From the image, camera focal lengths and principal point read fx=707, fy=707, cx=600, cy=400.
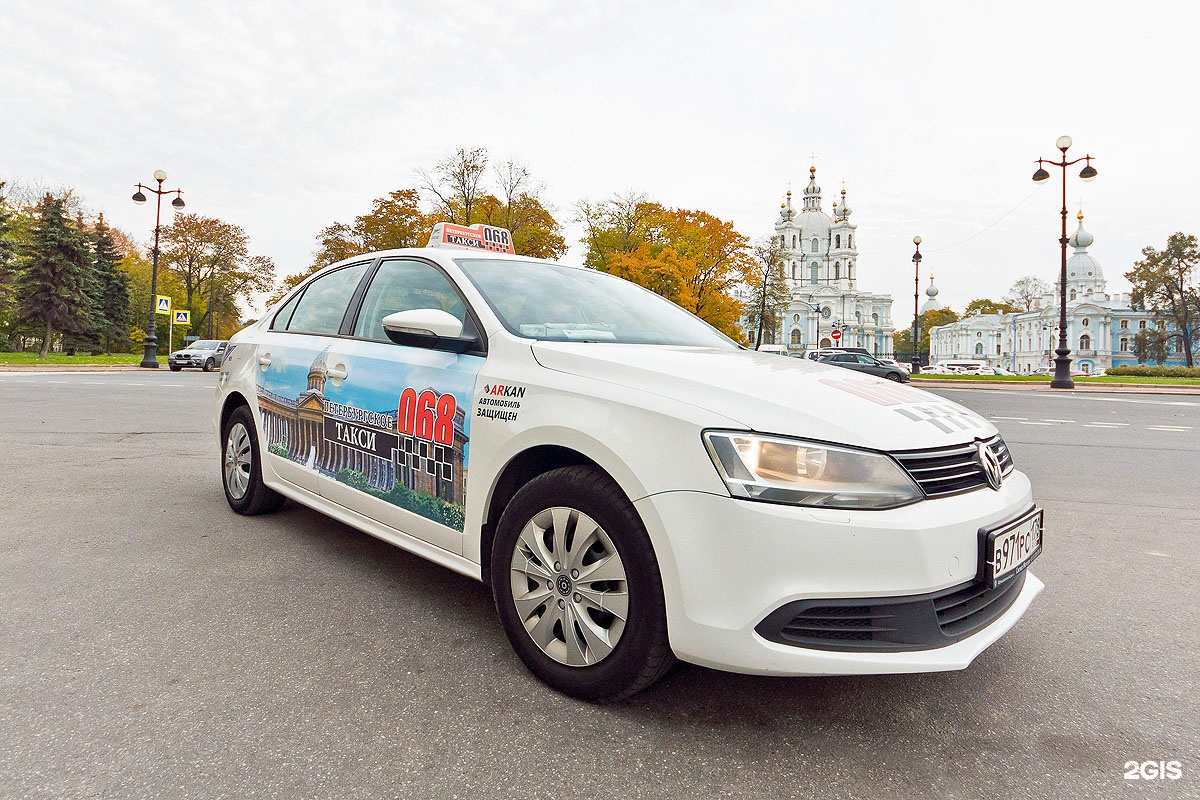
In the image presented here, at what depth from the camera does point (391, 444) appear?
3.01 metres

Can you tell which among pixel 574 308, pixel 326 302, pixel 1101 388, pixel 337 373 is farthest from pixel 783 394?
pixel 1101 388

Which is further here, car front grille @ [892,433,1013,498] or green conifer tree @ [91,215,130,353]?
green conifer tree @ [91,215,130,353]

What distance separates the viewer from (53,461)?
6.47m

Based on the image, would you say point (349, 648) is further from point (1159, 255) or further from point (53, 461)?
point (1159, 255)

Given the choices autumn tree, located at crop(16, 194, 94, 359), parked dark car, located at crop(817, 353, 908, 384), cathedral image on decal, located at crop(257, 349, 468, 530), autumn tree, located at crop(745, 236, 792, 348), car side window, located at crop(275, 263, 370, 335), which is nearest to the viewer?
cathedral image on decal, located at crop(257, 349, 468, 530)

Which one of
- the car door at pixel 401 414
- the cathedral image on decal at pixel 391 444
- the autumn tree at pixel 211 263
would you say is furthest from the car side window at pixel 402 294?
the autumn tree at pixel 211 263

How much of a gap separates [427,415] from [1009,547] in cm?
211

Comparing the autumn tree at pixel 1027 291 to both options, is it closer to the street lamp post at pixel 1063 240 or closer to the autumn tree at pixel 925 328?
the autumn tree at pixel 925 328

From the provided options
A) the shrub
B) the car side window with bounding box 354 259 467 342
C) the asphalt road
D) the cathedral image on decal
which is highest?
the shrub

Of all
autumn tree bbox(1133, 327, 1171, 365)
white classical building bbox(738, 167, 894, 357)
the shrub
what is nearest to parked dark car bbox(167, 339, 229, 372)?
the shrub

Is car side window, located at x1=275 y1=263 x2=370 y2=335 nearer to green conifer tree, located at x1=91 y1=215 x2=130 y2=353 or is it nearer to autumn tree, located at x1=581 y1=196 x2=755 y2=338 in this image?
autumn tree, located at x1=581 y1=196 x2=755 y2=338

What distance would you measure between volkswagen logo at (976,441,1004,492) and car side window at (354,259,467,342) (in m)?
2.00

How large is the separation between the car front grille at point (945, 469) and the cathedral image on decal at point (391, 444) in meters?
1.55

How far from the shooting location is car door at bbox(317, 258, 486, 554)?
275 cm
